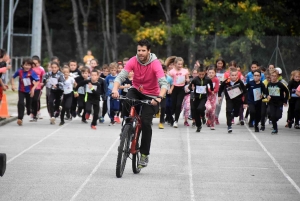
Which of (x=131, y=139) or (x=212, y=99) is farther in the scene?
(x=212, y=99)

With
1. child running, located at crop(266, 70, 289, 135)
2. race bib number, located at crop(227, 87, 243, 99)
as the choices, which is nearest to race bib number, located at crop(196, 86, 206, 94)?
race bib number, located at crop(227, 87, 243, 99)

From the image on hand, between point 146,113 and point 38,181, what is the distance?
192 cm

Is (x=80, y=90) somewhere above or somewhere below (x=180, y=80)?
below

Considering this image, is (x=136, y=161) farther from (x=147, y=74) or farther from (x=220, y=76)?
(x=220, y=76)

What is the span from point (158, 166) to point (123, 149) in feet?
5.90

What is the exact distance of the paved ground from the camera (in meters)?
10.3

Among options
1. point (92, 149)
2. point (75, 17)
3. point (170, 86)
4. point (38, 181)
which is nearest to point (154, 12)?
point (75, 17)

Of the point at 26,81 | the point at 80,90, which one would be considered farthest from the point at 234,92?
the point at 26,81

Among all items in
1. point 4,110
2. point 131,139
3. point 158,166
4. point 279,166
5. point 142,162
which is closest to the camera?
point 131,139

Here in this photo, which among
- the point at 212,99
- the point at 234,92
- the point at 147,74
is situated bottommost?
the point at 212,99

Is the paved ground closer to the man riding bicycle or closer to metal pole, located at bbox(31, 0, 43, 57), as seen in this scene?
the man riding bicycle

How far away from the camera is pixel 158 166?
42.5ft

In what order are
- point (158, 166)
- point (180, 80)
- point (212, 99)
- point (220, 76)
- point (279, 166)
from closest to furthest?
point (158, 166)
point (279, 166)
point (212, 99)
point (180, 80)
point (220, 76)

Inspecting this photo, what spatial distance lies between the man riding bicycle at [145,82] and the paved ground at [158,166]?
22.7 inches
